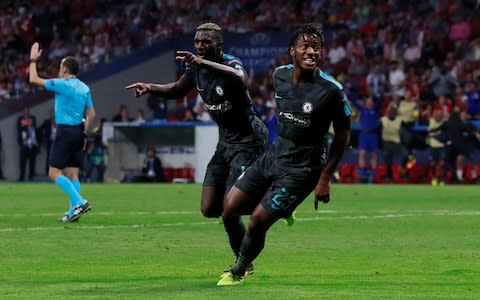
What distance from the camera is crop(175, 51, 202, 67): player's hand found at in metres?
11.6

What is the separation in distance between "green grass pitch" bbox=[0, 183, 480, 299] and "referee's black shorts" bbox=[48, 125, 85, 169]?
3.00 feet

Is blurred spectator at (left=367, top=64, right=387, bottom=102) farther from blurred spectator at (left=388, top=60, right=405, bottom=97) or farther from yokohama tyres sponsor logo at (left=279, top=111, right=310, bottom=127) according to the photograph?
yokohama tyres sponsor logo at (left=279, top=111, right=310, bottom=127)

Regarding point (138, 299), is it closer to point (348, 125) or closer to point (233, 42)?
point (348, 125)

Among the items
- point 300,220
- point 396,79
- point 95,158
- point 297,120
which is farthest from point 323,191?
point 396,79

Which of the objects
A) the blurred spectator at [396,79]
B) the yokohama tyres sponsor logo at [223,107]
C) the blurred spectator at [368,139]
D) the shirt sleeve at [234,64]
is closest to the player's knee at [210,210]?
the yokohama tyres sponsor logo at [223,107]

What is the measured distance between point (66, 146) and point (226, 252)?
228 inches

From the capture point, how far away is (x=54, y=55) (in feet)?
156

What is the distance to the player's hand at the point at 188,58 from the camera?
37.9 ft

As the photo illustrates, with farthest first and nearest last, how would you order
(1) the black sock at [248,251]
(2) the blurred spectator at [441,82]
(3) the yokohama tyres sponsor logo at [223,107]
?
1. (2) the blurred spectator at [441,82]
2. (3) the yokohama tyres sponsor logo at [223,107]
3. (1) the black sock at [248,251]

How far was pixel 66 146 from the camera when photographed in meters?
20.6

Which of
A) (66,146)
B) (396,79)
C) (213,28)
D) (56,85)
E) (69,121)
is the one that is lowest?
(396,79)

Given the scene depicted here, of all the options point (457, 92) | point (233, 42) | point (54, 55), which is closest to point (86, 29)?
point (54, 55)

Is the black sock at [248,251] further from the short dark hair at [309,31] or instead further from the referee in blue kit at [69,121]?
the referee in blue kit at [69,121]

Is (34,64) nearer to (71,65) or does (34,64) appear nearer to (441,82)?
(71,65)
